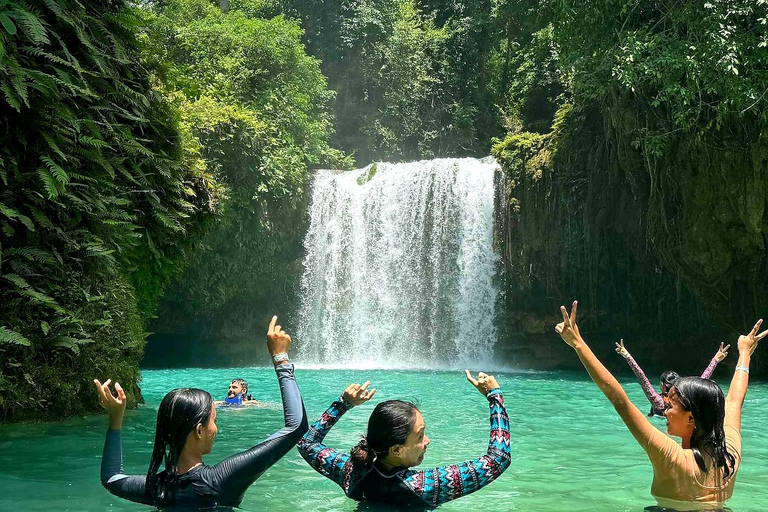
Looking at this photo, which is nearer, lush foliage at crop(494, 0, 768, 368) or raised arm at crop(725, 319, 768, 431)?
raised arm at crop(725, 319, 768, 431)

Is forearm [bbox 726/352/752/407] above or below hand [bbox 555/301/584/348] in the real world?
below

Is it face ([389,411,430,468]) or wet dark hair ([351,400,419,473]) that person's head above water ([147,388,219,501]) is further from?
face ([389,411,430,468])

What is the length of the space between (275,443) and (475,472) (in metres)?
0.88

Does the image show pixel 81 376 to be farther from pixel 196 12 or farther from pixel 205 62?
pixel 196 12

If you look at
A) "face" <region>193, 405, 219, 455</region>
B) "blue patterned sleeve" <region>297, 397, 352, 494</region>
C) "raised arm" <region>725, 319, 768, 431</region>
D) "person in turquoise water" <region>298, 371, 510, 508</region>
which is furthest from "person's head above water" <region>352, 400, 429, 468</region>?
"raised arm" <region>725, 319, 768, 431</region>

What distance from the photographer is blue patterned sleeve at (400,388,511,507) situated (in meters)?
3.50

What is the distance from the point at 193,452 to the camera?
3.54m

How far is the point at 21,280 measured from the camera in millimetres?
8609

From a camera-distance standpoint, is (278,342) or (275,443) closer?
(275,443)

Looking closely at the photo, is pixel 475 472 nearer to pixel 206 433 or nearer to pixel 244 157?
pixel 206 433

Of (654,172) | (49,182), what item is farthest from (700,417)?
(654,172)

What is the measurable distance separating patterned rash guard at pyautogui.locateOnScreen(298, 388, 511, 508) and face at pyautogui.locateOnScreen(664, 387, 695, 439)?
784 millimetres

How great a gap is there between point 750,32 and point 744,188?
11.6 ft

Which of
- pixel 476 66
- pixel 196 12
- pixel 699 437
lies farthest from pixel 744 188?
pixel 196 12
